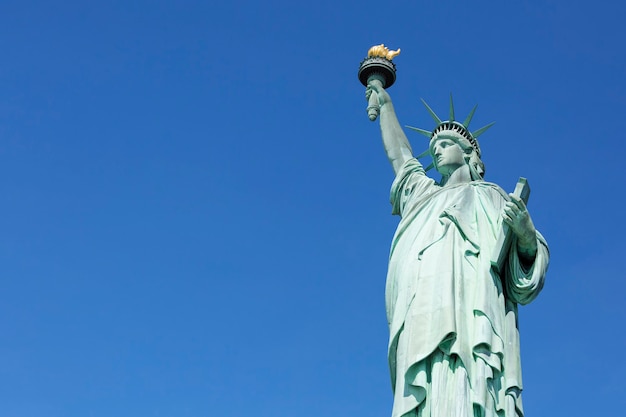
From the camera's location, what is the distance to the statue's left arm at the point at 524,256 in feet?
42.4

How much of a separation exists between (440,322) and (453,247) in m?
1.23

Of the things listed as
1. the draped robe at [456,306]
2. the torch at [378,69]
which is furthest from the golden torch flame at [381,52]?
the draped robe at [456,306]

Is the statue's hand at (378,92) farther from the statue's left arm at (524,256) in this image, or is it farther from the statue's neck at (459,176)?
the statue's left arm at (524,256)

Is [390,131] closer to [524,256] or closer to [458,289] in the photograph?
[524,256]

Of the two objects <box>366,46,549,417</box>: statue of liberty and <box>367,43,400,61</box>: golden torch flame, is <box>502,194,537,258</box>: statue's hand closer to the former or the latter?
<box>366,46,549,417</box>: statue of liberty

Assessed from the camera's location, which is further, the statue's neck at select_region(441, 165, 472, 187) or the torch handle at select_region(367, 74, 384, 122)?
the torch handle at select_region(367, 74, 384, 122)

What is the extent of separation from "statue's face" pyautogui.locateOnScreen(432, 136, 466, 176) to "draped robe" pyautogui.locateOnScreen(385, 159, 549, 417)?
0.44 meters

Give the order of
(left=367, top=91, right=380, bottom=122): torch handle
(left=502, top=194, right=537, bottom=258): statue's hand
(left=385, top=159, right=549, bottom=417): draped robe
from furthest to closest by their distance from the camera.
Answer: (left=367, top=91, right=380, bottom=122): torch handle, (left=502, top=194, right=537, bottom=258): statue's hand, (left=385, top=159, right=549, bottom=417): draped robe

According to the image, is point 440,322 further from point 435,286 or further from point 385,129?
point 385,129

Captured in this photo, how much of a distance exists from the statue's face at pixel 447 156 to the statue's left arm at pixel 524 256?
6.30 feet

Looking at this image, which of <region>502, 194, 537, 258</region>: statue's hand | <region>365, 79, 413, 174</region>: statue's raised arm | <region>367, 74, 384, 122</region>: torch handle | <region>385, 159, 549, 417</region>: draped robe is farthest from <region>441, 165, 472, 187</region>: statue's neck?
<region>367, 74, 384, 122</region>: torch handle

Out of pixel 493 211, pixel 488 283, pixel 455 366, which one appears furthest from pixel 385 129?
pixel 455 366

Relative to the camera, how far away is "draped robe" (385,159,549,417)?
12312mm

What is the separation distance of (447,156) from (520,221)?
2343 mm
